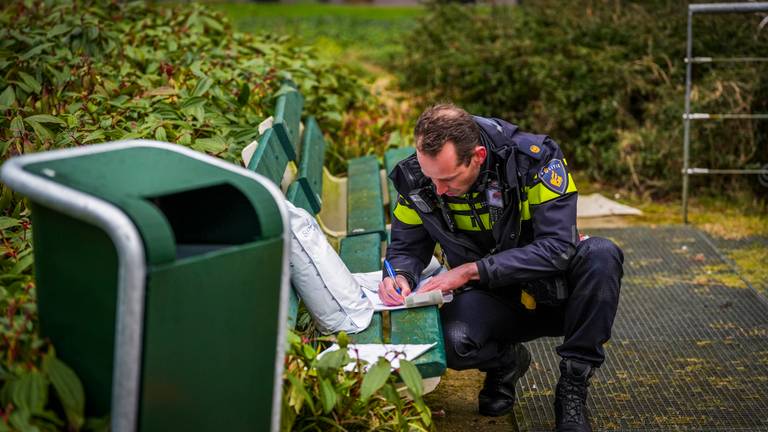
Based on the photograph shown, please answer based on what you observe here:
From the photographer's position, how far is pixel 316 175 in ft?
17.8

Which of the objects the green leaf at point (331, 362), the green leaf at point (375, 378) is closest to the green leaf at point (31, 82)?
the green leaf at point (331, 362)

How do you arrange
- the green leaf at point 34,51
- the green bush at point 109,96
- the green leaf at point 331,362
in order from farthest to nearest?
the green leaf at point 34,51
the green leaf at point 331,362
the green bush at point 109,96

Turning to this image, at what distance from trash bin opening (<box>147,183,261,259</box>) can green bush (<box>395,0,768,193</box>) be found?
205 inches

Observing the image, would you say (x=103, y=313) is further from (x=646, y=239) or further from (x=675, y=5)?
(x=675, y=5)

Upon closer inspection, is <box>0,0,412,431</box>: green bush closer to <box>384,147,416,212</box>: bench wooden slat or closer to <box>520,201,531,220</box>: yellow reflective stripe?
<box>384,147,416,212</box>: bench wooden slat

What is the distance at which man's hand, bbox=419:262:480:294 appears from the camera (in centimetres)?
396

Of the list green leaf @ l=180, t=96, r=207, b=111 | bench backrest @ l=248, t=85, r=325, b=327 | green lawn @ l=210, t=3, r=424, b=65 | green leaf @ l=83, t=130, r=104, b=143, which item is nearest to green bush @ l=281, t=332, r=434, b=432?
bench backrest @ l=248, t=85, r=325, b=327

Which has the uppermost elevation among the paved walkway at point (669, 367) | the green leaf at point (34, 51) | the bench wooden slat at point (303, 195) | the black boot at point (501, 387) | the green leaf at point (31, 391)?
the green leaf at point (34, 51)

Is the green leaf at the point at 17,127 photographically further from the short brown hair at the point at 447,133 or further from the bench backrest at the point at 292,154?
the short brown hair at the point at 447,133

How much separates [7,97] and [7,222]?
169 centimetres

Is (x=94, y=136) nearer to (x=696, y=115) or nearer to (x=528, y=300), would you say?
(x=528, y=300)

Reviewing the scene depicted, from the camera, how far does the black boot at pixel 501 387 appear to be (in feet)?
13.6

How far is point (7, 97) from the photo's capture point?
202 inches

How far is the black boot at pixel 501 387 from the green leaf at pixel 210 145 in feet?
4.92
